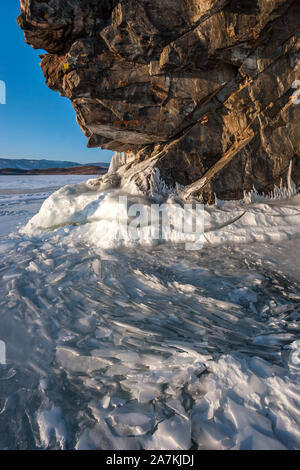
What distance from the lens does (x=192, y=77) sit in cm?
443

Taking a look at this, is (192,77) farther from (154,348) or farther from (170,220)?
(154,348)

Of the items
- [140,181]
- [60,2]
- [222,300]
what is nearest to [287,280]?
[222,300]

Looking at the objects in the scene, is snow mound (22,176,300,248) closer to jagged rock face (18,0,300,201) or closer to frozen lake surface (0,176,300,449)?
frozen lake surface (0,176,300,449)

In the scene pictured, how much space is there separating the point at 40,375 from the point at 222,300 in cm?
151

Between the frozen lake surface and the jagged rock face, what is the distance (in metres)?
1.79

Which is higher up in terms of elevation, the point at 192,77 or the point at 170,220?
the point at 192,77

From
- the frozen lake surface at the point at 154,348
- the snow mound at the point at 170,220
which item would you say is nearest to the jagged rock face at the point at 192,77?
the snow mound at the point at 170,220

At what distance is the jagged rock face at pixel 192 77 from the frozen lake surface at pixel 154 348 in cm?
179

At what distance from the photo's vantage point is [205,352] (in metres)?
1.50

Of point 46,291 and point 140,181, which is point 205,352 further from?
point 140,181

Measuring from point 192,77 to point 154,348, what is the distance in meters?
4.60

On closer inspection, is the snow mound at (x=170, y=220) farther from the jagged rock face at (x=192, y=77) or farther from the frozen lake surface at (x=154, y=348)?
the jagged rock face at (x=192, y=77)

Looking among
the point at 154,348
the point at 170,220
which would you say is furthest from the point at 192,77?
the point at 154,348

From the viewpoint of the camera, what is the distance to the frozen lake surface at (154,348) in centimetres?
111
